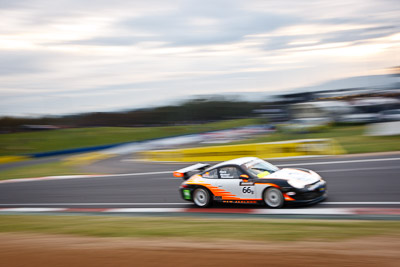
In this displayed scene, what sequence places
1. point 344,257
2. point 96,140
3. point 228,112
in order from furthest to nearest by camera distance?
1. point 228,112
2. point 96,140
3. point 344,257

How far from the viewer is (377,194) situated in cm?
884

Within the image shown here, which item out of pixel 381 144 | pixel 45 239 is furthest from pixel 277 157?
pixel 45 239

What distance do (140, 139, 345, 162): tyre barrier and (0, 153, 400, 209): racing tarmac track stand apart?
87 centimetres

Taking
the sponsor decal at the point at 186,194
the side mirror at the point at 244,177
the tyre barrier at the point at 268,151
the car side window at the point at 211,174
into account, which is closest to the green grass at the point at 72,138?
the tyre barrier at the point at 268,151

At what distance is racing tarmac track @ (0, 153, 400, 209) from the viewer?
9.00m

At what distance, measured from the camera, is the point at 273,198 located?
8.19 m

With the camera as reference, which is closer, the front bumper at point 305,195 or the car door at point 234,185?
the front bumper at point 305,195

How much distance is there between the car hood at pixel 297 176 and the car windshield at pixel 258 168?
0.54 feet

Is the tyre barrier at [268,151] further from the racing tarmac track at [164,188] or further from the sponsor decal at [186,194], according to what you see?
the sponsor decal at [186,194]

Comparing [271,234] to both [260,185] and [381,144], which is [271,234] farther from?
[381,144]

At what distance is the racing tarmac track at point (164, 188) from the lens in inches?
354

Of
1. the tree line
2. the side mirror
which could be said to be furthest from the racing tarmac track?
the tree line

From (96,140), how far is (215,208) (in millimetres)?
38206

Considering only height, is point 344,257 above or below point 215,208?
above
